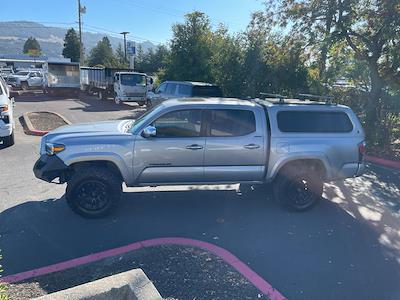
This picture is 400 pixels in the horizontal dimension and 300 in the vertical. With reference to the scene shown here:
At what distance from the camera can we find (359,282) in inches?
149

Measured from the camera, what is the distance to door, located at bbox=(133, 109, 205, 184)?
5.10m

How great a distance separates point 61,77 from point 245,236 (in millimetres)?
23457

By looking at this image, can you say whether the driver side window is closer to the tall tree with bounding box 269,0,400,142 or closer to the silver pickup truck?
the silver pickup truck

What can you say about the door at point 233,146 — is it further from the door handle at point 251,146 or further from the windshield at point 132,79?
the windshield at point 132,79

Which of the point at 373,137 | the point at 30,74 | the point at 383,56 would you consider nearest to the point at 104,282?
the point at 373,137

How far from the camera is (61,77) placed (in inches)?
978

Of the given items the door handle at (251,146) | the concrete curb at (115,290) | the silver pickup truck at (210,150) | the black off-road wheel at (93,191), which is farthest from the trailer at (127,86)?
the concrete curb at (115,290)

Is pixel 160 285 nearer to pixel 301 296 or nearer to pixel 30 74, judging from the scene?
pixel 301 296

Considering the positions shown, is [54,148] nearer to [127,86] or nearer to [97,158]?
[97,158]

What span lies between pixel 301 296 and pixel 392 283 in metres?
1.08

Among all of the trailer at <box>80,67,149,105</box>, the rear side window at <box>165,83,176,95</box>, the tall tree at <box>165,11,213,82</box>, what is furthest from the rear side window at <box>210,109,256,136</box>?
the trailer at <box>80,67,149,105</box>

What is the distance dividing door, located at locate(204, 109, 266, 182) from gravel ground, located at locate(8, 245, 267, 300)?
1455 mm

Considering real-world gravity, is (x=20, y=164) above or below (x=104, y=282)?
below

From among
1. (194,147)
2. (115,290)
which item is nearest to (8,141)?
(194,147)
